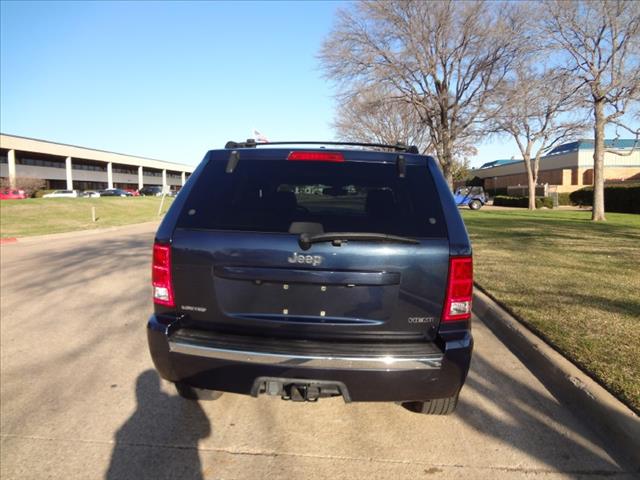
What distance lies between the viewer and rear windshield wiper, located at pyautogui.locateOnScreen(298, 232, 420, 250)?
8.80 ft

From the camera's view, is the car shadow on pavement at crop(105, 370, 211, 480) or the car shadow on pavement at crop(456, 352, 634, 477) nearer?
the car shadow on pavement at crop(105, 370, 211, 480)

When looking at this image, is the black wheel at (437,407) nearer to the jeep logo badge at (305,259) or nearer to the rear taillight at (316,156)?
the jeep logo badge at (305,259)

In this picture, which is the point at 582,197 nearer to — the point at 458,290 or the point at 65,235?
the point at 65,235

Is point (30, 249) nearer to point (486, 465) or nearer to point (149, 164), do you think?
point (486, 465)

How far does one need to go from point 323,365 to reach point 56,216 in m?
28.0

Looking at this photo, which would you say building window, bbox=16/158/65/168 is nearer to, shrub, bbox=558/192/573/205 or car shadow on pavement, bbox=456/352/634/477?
shrub, bbox=558/192/573/205

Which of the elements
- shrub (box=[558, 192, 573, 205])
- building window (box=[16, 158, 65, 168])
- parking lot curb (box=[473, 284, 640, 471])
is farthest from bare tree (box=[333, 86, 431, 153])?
building window (box=[16, 158, 65, 168])

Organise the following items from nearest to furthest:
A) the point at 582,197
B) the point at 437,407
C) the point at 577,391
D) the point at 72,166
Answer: the point at 437,407
the point at 577,391
the point at 582,197
the point at 72,166

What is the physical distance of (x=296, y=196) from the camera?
339 cm

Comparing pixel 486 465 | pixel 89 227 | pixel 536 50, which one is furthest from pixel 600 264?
pixel 89 227

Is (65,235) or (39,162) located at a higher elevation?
(39,162)

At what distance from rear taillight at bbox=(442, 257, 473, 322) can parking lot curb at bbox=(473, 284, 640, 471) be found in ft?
4.44

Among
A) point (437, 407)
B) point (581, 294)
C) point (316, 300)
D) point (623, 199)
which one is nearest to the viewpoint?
point (316, 300)

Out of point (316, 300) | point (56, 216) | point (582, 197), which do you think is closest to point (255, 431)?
point (316, 300)
